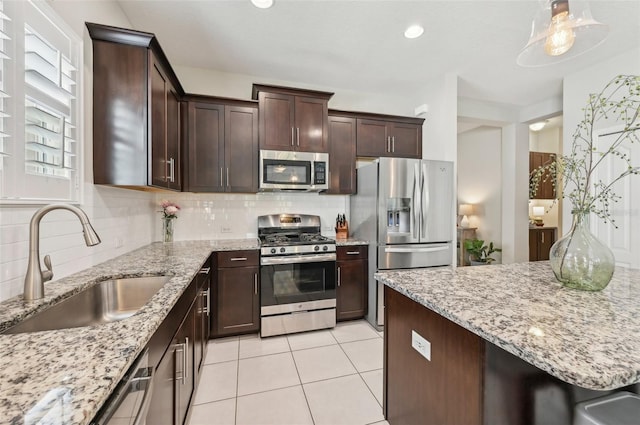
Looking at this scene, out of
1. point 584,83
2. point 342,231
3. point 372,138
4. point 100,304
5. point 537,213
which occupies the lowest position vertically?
point 100,304

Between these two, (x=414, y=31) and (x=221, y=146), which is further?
(x=221, y=146)

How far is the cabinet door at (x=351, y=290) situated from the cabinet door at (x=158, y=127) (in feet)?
6.27

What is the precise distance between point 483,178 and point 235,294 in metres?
4.96

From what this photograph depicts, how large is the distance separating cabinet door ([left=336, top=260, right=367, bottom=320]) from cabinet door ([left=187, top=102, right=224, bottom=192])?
1644 mm

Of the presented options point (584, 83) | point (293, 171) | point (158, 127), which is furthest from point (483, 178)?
point (158, 127)

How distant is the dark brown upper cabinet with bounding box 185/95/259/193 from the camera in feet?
9.20

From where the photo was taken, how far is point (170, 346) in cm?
124

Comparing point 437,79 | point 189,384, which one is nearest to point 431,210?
point 437,79

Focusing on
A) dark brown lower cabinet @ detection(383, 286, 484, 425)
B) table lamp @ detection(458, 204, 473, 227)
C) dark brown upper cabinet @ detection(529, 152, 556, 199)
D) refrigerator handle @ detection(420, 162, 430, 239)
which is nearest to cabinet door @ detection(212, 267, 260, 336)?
dark brown lower cabinet @ detection(383, 286, 484, 425)

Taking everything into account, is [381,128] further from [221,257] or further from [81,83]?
[81,83]

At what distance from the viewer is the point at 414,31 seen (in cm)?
247

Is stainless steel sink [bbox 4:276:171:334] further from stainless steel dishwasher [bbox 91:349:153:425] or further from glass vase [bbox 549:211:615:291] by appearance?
glass vase [bbox 549:211:615:291]

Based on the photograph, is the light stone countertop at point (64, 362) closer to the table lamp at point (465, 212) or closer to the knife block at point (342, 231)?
the knife block at point (342, 231)

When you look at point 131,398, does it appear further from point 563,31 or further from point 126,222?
point 563,31
